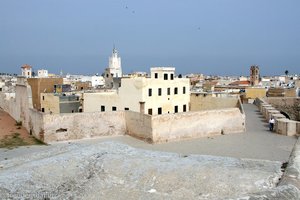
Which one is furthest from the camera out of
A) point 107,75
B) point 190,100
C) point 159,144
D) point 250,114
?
point 107,75

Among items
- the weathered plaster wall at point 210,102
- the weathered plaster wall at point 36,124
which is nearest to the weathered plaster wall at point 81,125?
the weathered plaster wall at point 36,124

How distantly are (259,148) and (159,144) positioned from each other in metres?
5.11

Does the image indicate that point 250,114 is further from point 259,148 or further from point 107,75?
point 107,75

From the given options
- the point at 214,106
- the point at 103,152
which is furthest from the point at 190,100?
the point at 103,152

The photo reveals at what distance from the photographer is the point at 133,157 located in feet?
26.3

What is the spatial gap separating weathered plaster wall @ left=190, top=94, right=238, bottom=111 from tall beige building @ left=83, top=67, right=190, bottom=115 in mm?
1639

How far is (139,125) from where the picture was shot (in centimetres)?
2006

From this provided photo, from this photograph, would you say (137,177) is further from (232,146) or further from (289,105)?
(289,105)

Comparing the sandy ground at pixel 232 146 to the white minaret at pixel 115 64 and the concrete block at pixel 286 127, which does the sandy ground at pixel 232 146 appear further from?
the white minaret at pixel 115 64

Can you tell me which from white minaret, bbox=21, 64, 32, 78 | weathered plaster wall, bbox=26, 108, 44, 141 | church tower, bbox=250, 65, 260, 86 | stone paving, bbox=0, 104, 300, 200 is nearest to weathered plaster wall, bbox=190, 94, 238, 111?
weathered plaster wall, bbox=26, 108, 44, 141

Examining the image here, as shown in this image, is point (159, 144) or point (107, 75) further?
point (107, 75)

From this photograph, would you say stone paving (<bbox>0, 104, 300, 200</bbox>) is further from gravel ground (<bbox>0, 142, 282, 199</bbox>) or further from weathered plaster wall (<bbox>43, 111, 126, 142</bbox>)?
weathered plaster wall (<bbox>43, 111, 126, 142</bbox>)

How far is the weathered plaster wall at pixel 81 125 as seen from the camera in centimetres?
1948

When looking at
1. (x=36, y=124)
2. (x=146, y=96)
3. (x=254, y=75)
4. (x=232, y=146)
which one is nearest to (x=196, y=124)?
(x=232, y=146)
